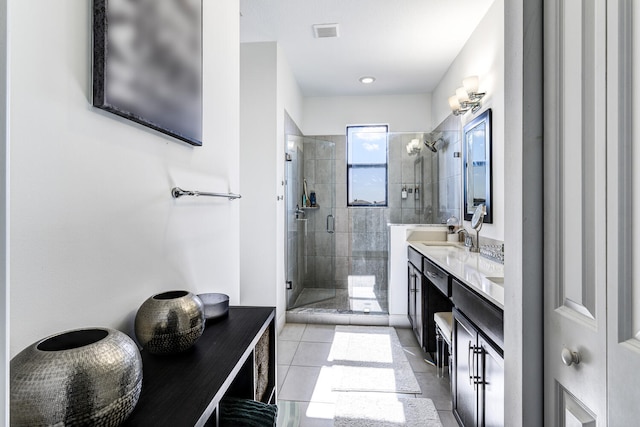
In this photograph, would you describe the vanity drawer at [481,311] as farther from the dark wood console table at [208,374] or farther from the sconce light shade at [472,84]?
the sconce light shade at [472,84]

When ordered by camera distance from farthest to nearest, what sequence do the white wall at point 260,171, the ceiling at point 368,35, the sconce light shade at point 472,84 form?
the white wall at point 260,171 → the sconce light shade at point 472,84 → the ceiling at point 368,35

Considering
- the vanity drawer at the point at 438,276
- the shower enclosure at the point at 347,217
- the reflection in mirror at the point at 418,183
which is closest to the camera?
the vanity drawer at the point at 438,276

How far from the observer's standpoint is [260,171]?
126 inches

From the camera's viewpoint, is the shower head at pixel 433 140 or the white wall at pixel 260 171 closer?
the white wall at pixel 260 171

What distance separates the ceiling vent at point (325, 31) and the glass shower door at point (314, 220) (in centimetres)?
118

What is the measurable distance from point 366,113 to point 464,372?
363 cm

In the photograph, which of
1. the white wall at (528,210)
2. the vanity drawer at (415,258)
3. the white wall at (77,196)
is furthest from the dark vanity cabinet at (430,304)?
the white wall at (77,196)

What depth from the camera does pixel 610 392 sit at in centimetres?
68

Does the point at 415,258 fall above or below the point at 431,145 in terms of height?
below

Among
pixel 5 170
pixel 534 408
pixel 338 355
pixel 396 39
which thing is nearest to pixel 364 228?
pixel 338 355

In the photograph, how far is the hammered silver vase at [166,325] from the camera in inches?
34.3

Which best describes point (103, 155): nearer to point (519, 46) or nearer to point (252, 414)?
point (252, 414)

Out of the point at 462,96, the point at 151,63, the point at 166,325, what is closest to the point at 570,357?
the point at 166,325

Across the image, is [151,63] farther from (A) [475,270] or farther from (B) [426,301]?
(B) [426,301]
